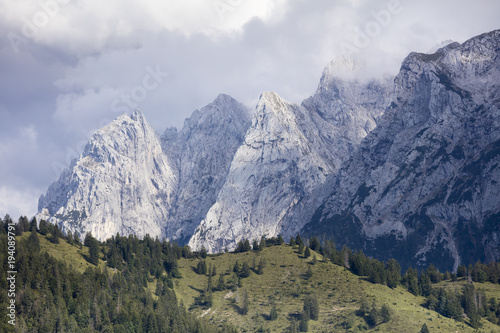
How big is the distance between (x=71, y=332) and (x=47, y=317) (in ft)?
32.1

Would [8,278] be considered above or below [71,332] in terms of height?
above

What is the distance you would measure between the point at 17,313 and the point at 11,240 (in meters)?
24.8

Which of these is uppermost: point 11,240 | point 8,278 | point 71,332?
point 11,240

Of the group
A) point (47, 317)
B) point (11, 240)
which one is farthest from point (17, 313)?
point (11, 240)

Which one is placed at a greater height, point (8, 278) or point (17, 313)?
point (8, 278)

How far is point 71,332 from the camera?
197625mm

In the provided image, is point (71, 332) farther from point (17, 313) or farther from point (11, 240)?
point (11, 240)

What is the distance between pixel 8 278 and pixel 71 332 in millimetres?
28297

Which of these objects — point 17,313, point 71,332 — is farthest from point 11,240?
point 71,332

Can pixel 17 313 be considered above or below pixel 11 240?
below

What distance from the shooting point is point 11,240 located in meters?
198

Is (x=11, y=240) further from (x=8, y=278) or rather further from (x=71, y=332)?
(x=71, y=332)

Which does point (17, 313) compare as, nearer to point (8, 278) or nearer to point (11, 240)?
point (8, 278)

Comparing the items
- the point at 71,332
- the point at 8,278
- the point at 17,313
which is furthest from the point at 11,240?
the point at 71,332
